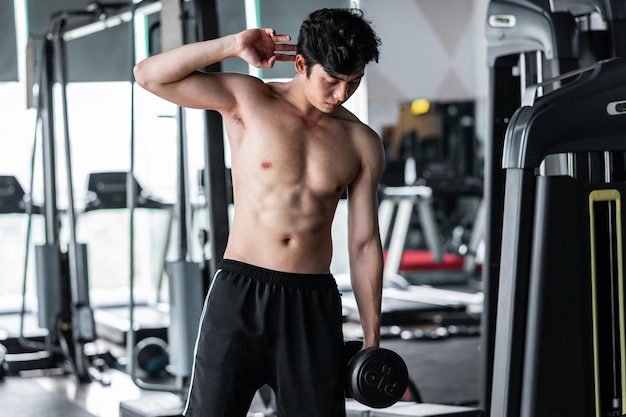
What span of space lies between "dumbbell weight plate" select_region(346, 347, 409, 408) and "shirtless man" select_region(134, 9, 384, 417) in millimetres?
83

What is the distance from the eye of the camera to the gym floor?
468cm

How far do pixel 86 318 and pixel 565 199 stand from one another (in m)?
3.44

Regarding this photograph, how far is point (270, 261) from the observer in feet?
7.79

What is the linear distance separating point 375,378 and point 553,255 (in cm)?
54

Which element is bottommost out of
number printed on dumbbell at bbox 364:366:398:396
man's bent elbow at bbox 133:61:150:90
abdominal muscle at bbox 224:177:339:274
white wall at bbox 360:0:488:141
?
number printed on dumbbell at bbox 364:366:398:396

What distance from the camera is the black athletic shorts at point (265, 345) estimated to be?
91.7 inches

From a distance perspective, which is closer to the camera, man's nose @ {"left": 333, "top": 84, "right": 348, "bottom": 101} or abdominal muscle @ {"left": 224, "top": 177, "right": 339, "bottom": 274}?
man's nose @ {"left": 333, "top": 84, "right": 348, "bottom": 101}

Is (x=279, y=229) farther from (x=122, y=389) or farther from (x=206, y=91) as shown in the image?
(x=122, y=389)

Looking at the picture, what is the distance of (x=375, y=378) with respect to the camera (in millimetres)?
2322

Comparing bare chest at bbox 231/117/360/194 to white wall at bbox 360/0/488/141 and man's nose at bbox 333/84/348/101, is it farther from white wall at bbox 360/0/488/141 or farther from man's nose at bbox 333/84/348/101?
white wall at bbox 360/0/488/141

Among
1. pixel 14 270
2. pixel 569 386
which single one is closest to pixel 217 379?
pixel 569 386

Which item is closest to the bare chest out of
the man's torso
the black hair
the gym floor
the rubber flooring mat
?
the man's torso

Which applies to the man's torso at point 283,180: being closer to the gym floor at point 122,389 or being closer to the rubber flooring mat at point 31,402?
the gym floor at point 122,389

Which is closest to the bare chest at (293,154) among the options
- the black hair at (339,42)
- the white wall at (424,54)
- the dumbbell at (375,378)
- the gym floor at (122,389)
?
the black hair at (339,42)
